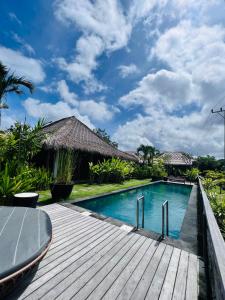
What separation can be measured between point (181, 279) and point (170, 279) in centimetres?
16

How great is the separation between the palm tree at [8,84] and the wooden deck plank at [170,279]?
9266 millimetres

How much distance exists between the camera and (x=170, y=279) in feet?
7.58

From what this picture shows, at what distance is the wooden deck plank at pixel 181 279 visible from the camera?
2.05 m

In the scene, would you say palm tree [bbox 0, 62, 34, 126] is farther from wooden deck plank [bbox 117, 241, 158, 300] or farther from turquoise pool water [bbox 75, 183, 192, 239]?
wooden deck plank [bbox 117, 241, 158, 300]

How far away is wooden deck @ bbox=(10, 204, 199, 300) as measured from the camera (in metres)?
2.01

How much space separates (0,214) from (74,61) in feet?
31.5

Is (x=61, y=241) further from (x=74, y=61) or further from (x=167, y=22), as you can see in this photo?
(x=74, y=61)

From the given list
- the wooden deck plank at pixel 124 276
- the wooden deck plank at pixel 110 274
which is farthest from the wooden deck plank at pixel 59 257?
the wooden deck plank at pixel 124 276

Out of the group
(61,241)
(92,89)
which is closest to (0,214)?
(61,241)

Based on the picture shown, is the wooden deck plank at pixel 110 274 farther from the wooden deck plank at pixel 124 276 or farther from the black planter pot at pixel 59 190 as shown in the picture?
the black planter pot at pixel 59 190

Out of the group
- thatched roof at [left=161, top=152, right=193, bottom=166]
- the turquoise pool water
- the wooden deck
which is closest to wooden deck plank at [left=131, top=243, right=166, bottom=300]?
the wooden deck

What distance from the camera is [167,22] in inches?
280

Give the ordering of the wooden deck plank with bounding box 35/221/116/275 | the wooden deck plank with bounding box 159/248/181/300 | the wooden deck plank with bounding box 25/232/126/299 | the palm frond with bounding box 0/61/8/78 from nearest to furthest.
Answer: the wooden deck plank with bounding box 25/232/126/299 < the wooden deck plank with bounding box 159/248/181/300 < the wooden deck plank with bounding box 35/221/116/275 < the palm frond with bounding box 0/61/8/78

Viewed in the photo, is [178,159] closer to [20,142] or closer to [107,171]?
[107,171]
